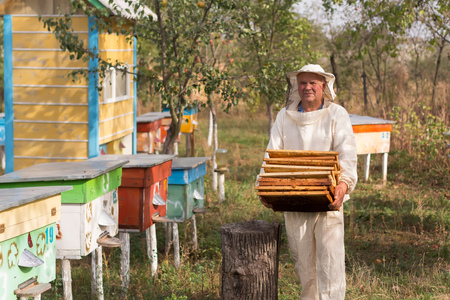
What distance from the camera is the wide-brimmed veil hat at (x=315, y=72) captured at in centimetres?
462

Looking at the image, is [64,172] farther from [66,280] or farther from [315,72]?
[315,72]

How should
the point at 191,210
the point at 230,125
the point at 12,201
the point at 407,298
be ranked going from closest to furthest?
1. the point at 12,201
2. the point at 407,298
3. the point at 191,210
4. the point at 230,125

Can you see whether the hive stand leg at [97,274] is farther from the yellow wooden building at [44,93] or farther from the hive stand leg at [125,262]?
the yellow wooden building at [44,93]

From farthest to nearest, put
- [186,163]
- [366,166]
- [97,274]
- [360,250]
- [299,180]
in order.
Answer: [366,166] < [360,250] < [186,163] < [97,274] < [299,180]

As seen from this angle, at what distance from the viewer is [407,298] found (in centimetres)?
576

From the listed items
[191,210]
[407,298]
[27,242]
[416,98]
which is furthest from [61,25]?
[416,98]

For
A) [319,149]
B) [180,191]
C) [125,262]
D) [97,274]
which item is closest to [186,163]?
[180,191]

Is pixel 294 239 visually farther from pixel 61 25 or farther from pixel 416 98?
pixel 416 98

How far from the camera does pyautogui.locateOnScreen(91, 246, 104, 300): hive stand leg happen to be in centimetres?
559

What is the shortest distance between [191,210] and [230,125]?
1394cm

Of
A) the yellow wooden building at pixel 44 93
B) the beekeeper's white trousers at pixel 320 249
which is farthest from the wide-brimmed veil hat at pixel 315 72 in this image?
the yellow wooden building at pixel 44 93

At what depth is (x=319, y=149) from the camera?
4.68 meters

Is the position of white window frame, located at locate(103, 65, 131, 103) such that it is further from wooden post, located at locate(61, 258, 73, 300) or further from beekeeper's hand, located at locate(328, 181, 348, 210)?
beekeeper's hand, located at locate(328, 181, 348, 210)

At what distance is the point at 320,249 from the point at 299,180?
0.74 m
